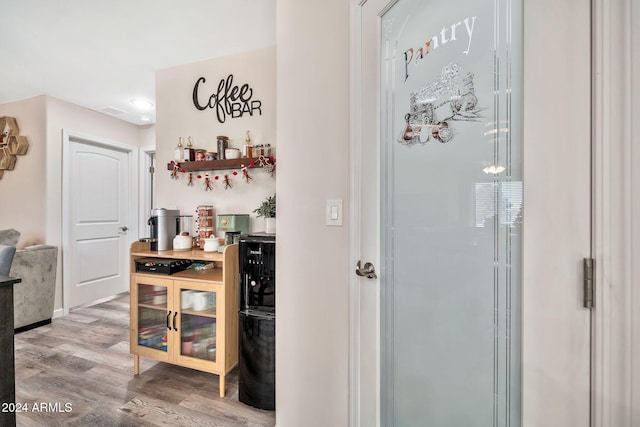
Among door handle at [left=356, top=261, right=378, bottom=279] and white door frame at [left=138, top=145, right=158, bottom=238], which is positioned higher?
white door frame at [left=138, top=145, right=158, bottom=238]

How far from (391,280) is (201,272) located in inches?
65.9

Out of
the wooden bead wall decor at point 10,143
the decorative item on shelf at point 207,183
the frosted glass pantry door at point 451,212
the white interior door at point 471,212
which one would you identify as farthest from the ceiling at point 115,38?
the frosted glass pantry door at point 451,212

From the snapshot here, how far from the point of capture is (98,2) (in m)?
1.87

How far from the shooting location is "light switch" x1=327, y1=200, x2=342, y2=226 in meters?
1.26

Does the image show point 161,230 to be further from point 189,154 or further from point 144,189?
point 144,189

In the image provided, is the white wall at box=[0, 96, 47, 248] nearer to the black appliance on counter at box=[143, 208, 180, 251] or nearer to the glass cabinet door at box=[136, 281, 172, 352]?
the black appliance on counter at box=[143, 208, 180, 251]

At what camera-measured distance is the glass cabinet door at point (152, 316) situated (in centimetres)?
212

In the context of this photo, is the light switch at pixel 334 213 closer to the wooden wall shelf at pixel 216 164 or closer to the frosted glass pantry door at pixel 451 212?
the frosted glass pantry door at pixel 451 212

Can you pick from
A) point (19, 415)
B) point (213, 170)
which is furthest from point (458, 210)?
point (19, 415)

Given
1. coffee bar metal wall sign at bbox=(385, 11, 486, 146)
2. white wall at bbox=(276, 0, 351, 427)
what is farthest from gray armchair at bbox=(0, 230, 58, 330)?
coffee bar metal wall sign at bbox=(385, 11, 486, 146)

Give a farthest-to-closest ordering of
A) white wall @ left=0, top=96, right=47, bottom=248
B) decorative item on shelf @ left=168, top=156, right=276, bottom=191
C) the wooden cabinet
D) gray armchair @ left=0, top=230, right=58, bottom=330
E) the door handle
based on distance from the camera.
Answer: white wall @ left=0, top=96, right=47, bottom=248
gray armchair @ left=0, top=230, right=58, bottom=330
decorative item on shelf @ left=168, top=156, right=276, bottom=191
the wooden cabinet
the door handle

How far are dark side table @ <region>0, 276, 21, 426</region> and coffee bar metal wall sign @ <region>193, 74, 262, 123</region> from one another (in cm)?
184

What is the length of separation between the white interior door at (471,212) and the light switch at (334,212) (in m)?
0.10

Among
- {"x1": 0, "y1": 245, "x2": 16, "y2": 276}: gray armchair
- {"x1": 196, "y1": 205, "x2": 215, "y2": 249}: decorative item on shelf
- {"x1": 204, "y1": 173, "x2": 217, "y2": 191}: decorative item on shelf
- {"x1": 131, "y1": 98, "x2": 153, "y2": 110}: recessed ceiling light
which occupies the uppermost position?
{"x1": 131, "y1": 98, "x2": 153, "y2": 110}: recessed ceiling light
